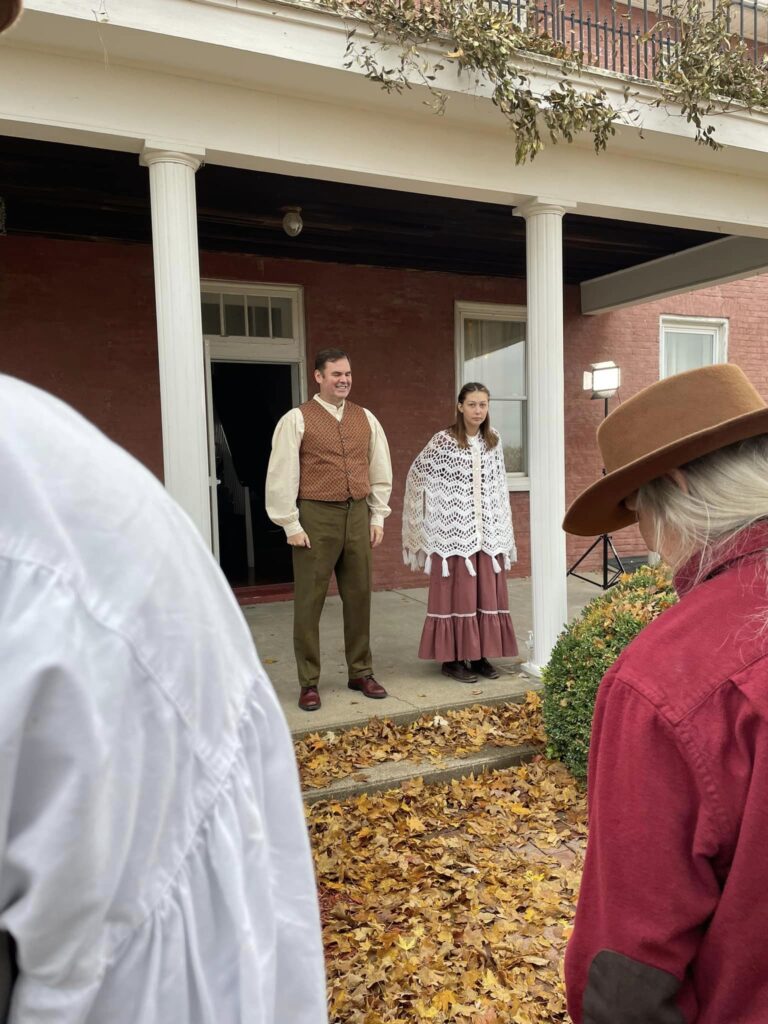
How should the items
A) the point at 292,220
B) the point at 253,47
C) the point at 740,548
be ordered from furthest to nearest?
the point at 292,220
the point at 253,47
the point at 740,548

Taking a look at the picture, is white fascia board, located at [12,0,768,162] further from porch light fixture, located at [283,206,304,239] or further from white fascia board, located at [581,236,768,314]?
white fascia board, located at [581,236,768,314]

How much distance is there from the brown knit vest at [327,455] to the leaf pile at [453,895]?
174cm

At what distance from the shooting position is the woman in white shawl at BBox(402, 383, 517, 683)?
16.8 feet

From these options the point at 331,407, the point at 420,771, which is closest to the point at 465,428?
the point at 331,407

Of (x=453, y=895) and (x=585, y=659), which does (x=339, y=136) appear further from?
(x=453, y=895)

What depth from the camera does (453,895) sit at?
3102 mm

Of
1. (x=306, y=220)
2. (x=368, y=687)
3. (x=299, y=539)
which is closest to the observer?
(x=299, y=539)

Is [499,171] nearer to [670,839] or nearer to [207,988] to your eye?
[670,839]

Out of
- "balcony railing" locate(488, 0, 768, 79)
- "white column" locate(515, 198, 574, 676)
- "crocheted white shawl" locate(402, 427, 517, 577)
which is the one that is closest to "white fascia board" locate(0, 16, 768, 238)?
"white column" locate(515, 198, 574, 676)

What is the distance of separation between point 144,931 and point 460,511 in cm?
455

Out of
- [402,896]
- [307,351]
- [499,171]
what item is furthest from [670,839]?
[307,351]

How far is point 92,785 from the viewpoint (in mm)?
601

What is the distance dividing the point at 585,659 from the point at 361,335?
5.09 metres

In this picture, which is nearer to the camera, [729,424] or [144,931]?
[144,931]
